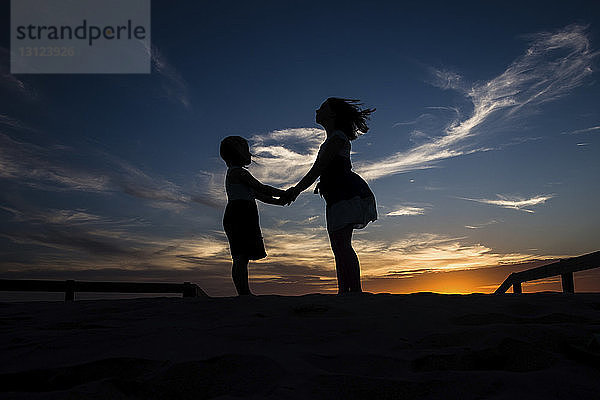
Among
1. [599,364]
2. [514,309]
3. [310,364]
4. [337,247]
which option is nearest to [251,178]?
[337,247]

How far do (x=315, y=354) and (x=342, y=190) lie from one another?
2885 mm

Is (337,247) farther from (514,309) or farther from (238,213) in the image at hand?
(514,309)

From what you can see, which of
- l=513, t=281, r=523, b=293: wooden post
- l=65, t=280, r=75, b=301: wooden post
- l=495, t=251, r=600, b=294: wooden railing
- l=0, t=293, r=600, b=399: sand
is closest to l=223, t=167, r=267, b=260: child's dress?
l=0, t=293, r=600, b=399: sand

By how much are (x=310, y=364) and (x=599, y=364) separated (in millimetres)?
1262

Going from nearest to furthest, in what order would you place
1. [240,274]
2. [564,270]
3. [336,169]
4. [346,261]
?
[346,261], [336,169], [240,274], [564,270]

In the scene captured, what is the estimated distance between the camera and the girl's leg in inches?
182

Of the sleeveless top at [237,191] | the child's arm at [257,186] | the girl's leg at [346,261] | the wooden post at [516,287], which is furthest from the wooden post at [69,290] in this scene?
the wooden post at [516,287]

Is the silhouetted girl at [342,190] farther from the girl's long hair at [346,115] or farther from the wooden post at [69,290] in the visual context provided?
the wooden post at [69,290]

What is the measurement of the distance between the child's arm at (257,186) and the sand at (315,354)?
2.50 metres

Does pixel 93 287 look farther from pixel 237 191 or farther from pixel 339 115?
pixel 339 115

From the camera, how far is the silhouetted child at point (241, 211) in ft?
17.2

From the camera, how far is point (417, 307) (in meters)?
3.18

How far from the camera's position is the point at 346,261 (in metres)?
4.68

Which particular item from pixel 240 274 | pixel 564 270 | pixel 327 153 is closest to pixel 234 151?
pixel 327 153
